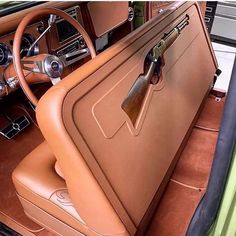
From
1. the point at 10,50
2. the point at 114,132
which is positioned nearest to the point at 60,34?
the point at 10,50

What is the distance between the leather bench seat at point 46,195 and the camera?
0.87 meters

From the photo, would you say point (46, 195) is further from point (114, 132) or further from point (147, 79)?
point (147, 79)

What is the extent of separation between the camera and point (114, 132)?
0.79m

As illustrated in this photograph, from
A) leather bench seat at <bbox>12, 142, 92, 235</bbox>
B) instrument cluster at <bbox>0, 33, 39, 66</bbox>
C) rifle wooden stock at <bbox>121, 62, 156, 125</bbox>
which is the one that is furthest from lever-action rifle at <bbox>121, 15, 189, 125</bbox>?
instrument cluster at <bbox>0, 33, 39, 66</bbox>

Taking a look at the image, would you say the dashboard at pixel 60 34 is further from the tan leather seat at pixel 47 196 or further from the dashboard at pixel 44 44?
the tan leather seat at pixel 47 196

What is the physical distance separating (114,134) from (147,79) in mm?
294

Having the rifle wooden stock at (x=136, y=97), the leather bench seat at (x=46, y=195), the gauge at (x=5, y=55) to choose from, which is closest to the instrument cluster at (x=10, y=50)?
the gauge at (x=5, y=55)

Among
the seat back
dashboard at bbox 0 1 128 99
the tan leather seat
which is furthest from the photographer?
dashboard at bbox 0 1 128 99

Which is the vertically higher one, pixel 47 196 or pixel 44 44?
pixel 44 44

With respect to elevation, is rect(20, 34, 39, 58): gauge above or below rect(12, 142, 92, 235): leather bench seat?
above

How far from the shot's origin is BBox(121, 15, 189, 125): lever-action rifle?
2.89 feet

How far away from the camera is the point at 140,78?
37.4 inches

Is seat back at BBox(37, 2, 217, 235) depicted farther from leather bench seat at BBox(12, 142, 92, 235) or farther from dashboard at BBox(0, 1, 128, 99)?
dashboard at BBox(0, 1, 128, 99)

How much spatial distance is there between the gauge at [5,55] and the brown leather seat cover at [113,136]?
1.73 ft
